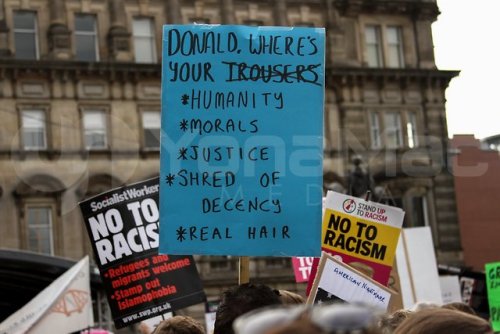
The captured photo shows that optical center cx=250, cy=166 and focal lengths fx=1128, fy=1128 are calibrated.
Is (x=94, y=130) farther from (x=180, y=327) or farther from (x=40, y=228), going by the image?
(x=180, y=327)

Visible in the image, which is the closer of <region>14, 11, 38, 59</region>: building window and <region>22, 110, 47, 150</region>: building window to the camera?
<region>22, 110, 47, 150</region>: building window

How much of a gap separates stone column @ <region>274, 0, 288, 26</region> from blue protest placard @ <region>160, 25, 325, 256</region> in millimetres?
31183

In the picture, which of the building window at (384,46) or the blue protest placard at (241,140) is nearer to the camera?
the blue protest placard at (241,140)

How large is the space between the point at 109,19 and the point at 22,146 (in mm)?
5042

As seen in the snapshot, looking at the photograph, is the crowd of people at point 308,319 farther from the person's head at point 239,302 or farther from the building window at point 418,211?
the building window at point 418,211

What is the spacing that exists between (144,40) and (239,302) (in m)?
31.2

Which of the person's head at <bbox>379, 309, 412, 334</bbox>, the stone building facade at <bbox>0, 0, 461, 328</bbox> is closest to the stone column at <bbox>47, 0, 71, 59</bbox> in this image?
the stone building facade at <bbox>0, 0, 461, 328</bbox>

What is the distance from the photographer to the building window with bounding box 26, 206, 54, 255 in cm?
3256

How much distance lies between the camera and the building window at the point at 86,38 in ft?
112

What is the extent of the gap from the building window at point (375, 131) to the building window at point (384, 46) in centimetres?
182

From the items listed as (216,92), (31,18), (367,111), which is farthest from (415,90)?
(216,92)

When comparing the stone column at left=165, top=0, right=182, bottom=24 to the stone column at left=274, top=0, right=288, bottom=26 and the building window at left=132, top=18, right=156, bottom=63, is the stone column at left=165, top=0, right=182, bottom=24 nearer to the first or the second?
the building window at left=132, top=18, right=156, bottom=63

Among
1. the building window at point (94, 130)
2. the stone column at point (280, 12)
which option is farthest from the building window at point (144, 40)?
the stone column at point (280, 12)

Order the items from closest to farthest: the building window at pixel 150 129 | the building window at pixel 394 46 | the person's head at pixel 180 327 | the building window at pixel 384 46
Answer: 1. the person's head at pixel 180 327
2. the building window at pixel 150 129
3. the building window at pixel 384 46
4. the building window at pixel 394 46
